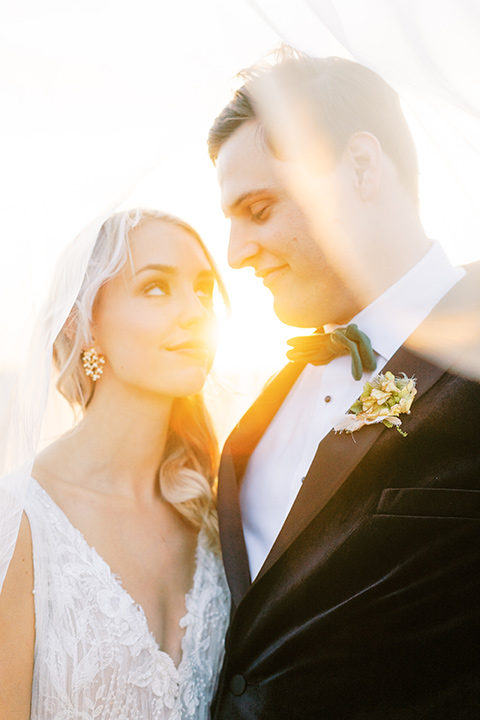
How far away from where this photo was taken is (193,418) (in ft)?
9.21

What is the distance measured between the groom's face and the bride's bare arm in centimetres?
127

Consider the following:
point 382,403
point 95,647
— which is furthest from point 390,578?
point 95,647

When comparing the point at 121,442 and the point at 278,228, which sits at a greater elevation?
the point at 278,228

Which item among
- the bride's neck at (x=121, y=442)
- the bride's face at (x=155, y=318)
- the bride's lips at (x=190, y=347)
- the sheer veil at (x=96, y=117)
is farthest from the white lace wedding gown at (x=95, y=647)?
the bride's lips at (x=190, y=347)

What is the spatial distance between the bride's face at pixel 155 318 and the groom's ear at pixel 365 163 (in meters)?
0.74

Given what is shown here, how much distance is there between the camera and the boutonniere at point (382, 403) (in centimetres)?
163

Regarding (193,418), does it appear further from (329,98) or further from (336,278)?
(329,98)

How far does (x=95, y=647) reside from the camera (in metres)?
1.80

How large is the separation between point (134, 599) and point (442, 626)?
1001 mm

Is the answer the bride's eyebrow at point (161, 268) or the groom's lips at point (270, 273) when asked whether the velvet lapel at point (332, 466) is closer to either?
the groom's lips at point (270, 273)

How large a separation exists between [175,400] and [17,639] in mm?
1310

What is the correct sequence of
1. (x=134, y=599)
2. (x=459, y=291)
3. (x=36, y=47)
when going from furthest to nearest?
(x=134, y=599)
(x=459, y=291)
(x=36, y=47)

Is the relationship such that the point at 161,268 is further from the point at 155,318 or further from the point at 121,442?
the point at 121,442

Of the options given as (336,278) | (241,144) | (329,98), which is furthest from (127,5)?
(336,278)
